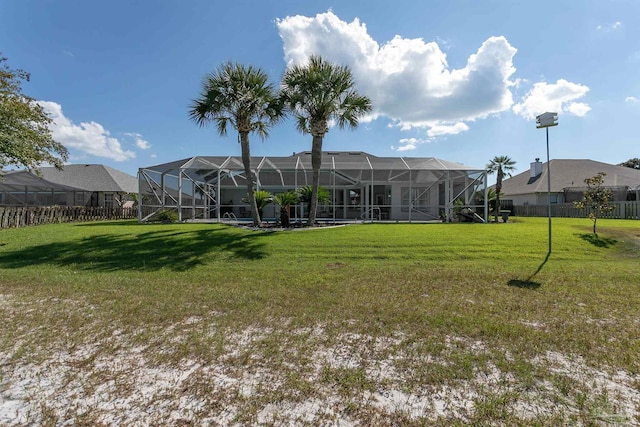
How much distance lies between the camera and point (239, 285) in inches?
251

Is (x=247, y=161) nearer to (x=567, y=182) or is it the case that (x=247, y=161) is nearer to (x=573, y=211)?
(x=573, y=211)

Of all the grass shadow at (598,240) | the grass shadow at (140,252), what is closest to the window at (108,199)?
the grass shadow at (140,252)

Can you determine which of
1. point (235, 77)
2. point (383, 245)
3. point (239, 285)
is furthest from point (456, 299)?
point (235, 77)

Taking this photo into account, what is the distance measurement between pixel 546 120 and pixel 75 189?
112 ft

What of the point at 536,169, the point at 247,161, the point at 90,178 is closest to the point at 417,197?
the point at 247,161

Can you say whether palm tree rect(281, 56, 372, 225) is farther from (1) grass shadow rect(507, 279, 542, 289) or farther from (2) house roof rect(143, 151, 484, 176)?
(1) grass shadow rect(507, 279, 542, 289)

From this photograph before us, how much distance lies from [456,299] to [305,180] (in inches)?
655

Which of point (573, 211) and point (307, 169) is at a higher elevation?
point (307, 169)

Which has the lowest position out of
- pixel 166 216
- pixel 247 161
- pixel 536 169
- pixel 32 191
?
pixel 166 216

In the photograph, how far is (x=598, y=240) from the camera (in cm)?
1056

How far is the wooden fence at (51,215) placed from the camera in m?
16.2

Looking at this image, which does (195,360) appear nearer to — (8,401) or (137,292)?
(8,401)

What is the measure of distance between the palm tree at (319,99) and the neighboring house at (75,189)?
25098 mm

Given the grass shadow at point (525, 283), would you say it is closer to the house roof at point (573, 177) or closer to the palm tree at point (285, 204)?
the palm tree at point (285, 204)
